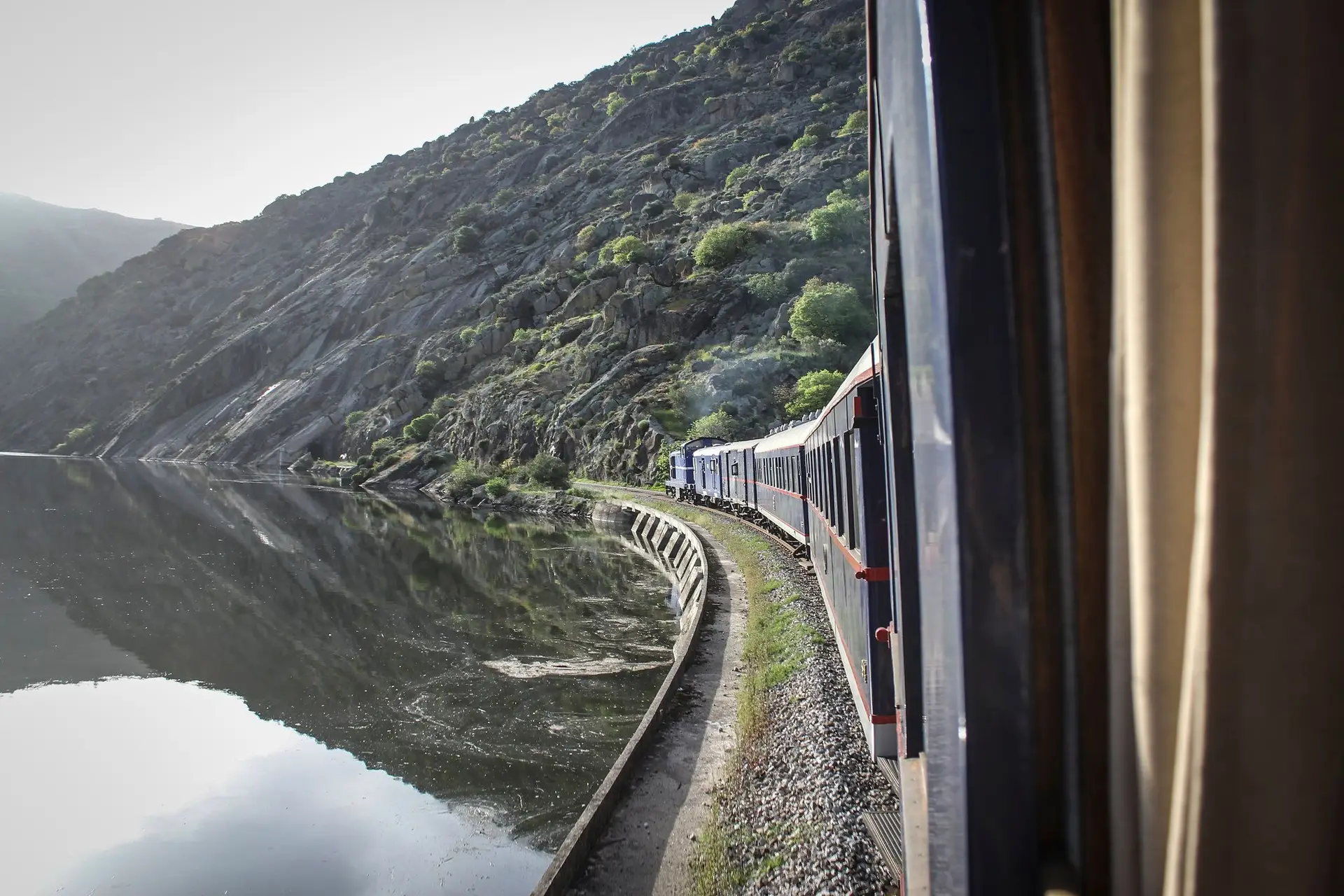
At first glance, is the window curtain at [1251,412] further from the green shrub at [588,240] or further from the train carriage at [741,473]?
the green shrub at [588,240]

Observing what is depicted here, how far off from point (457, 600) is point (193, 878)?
1400 centimetres

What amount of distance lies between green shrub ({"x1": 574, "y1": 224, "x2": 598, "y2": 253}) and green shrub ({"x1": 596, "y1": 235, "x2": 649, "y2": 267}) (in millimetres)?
7539

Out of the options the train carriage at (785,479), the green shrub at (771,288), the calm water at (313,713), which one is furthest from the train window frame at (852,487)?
the green shrub at (771,288)

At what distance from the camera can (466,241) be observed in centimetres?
9962

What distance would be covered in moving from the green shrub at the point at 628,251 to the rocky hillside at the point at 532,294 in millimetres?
275

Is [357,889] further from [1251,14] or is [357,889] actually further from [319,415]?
[319,415]

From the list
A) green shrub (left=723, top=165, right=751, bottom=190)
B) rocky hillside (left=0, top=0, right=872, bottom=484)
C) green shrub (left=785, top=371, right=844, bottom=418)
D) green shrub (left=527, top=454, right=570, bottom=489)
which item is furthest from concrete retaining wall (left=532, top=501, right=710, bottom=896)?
green shrub (left=723, top=165, right=751, bottom=190)

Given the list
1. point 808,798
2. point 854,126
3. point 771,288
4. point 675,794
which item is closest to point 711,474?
point 675,794

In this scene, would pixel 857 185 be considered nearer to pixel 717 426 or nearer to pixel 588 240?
pixel 588 240

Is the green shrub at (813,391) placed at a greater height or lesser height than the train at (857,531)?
lesser

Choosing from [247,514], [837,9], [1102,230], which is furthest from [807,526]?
[837,9]

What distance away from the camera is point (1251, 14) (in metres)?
0.79

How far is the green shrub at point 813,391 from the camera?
40.7 meters

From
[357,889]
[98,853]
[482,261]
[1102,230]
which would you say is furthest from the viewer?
[482,261]
